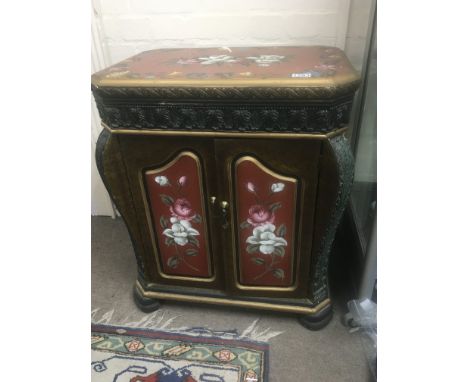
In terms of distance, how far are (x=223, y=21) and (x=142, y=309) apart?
1092mm

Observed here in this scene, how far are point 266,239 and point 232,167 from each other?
0.86 ft

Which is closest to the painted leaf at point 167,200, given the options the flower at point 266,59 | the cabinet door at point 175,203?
the cabinet door at point 175,203

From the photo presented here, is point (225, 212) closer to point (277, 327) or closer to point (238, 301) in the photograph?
point (238, 301)

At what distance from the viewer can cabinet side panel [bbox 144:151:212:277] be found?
1.01 metres

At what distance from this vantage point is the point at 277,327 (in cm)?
125

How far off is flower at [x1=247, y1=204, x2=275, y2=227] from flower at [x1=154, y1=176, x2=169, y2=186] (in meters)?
0.25

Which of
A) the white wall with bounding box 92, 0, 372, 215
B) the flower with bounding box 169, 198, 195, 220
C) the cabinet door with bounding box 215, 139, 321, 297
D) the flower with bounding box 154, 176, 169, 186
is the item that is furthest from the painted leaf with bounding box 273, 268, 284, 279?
the white wall with bounding box 92, 0, 372, 215

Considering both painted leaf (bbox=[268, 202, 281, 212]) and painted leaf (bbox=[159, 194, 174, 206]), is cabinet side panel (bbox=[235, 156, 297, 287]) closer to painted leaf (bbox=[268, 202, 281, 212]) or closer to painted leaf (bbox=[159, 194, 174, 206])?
painted leaf (bbox=[268, 202, 281, 212])

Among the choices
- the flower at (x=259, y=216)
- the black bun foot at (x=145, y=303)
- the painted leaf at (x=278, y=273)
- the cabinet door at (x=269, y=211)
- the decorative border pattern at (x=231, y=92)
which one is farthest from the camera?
the black bun foot at (x=145, y=303)

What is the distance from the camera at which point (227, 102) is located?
86 cm

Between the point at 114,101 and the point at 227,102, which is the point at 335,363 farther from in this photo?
the point at 114,101

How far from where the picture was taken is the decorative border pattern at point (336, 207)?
90 cm

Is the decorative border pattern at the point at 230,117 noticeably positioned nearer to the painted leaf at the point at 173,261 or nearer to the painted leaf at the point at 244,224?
the painted leaf at the point at 244,224
